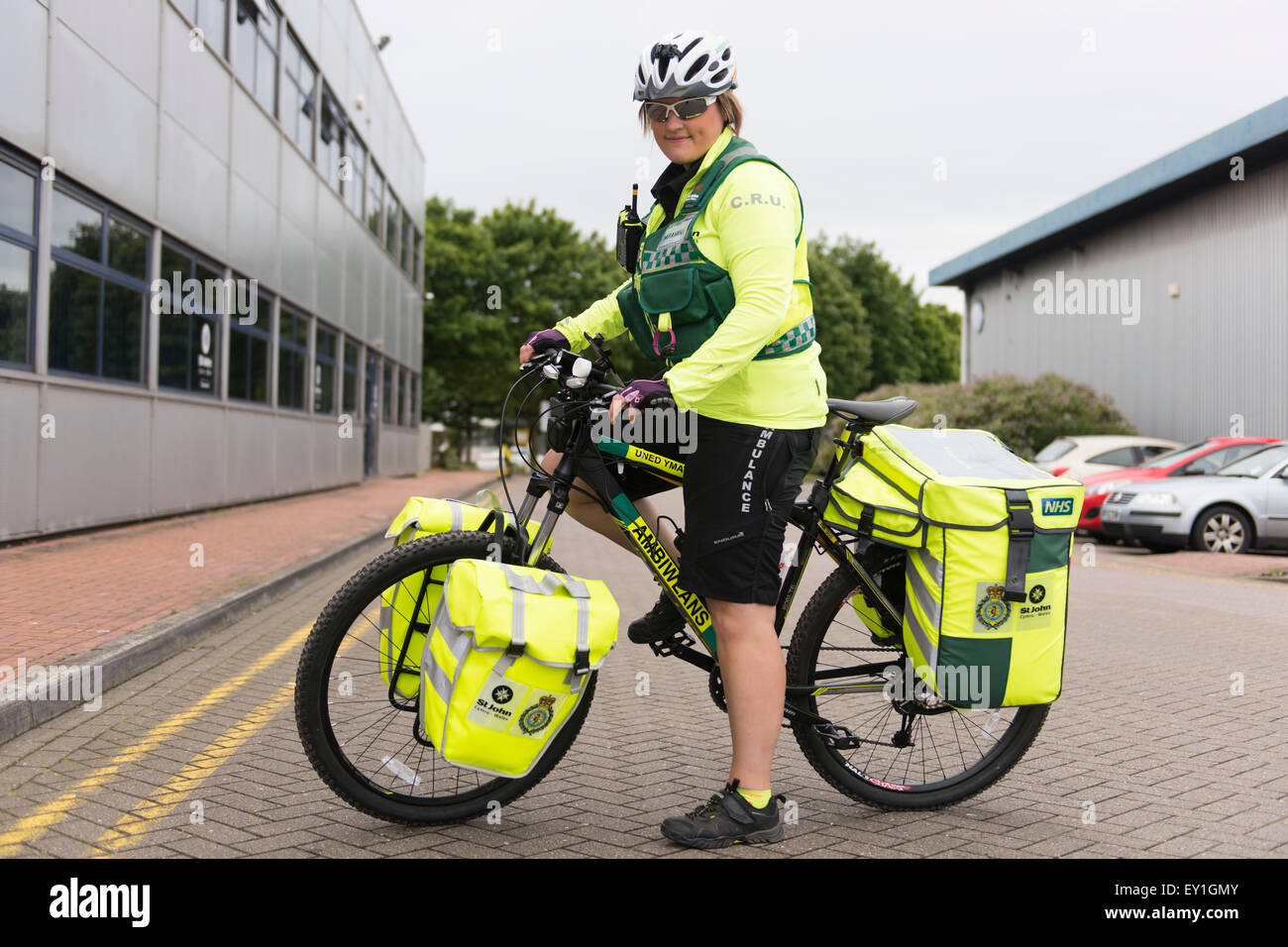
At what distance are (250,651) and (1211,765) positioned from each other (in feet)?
16.2

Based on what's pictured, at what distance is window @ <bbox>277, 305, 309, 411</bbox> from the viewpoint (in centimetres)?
1914

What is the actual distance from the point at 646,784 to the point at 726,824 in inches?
27.9

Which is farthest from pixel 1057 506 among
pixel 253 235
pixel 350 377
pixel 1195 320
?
pixel 350 377

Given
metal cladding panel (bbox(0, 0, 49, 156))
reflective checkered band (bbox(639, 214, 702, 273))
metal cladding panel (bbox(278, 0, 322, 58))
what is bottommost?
reflective checkered band (bbox(639, 214, 702, 273))

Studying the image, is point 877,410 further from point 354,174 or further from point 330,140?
point 354,174

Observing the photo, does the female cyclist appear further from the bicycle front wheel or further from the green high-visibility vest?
the bicycle front wheel

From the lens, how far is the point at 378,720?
3.44m

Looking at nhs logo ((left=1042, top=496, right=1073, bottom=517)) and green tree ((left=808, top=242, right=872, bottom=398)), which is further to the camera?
green tree ((left=808, top=242, right=872, bottom=398))

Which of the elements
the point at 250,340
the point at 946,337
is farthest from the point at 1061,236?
the point at 946,337

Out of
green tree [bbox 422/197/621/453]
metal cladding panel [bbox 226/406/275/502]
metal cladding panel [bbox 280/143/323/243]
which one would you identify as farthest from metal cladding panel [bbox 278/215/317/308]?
green tree [bbox 422/197/621/453]

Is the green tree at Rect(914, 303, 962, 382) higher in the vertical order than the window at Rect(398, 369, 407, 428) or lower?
higher

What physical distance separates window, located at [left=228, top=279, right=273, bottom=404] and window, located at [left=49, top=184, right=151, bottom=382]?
3.47 meters
